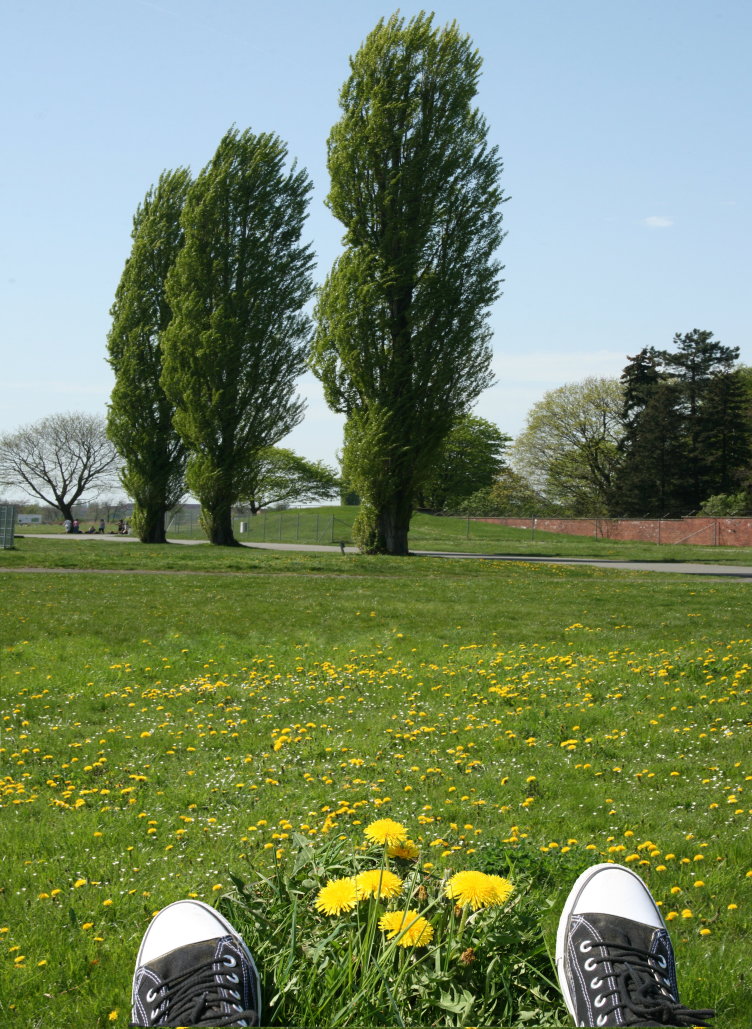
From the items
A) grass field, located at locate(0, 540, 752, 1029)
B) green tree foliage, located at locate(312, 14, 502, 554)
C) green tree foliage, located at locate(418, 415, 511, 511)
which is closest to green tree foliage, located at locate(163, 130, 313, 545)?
green tree foliage, located at locate(312, 14, 502, 554)

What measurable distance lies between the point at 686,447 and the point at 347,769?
2485 inches

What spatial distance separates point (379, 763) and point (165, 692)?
283 centimetres

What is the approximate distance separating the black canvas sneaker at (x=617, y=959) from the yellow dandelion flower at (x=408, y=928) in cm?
40

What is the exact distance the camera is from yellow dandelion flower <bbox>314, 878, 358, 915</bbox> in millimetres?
2465

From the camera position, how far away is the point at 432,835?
4363 millimetres

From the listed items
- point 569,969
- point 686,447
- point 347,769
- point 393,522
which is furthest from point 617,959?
point 686,447

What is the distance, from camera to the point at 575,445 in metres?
72.9

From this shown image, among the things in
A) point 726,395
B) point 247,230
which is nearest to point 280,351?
point 247,230

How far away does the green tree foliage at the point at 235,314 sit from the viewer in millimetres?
34031

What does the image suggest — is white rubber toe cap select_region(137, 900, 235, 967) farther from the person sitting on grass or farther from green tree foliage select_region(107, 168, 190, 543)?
green tree foliage select_region(107, 168, 190, 543)

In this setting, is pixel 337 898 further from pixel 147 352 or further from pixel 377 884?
pixel 147 352

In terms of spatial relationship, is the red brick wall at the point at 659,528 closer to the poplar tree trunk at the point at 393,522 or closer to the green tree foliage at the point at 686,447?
the green tree foliage at the point at 686,447

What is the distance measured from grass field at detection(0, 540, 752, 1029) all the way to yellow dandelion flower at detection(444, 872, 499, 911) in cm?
18

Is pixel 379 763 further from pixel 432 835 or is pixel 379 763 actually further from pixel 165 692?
pixel 165 692
